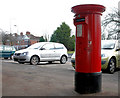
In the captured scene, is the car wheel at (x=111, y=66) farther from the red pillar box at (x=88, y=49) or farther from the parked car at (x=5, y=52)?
the parked car at (x=5, y=52)

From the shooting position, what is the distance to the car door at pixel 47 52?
13359 mm

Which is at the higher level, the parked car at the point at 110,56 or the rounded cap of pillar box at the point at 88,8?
the rounded cap of pillar box at the point at 88,8

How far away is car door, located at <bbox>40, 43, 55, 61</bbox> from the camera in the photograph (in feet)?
43.8

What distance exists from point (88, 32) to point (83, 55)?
60 cm

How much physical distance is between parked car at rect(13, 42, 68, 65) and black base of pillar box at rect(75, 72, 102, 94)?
836cm

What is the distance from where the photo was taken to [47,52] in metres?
13.6

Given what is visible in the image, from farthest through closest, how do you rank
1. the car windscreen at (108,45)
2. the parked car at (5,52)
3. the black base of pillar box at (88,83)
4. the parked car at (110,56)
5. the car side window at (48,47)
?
the parked car at (5,52) → the car side window at (48,47) → the car windscreen at (108,45) → the parked car at (110,56) → the black base of pillar box at (88,83)

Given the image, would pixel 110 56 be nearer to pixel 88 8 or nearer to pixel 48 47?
pixel 88 8

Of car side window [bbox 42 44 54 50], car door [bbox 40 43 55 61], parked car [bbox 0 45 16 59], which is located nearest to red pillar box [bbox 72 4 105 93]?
car door [bbox 40 43 55 61]

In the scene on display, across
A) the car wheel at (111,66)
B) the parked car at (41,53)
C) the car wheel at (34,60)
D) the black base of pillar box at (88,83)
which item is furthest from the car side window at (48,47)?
the black base of pillar box at (88,83)

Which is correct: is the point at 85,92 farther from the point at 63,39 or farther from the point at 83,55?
the point at 63,39

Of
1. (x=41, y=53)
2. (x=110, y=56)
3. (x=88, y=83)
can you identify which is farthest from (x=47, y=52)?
(x=88, y=83)

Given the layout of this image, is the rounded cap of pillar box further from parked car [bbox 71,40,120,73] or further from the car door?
the car door

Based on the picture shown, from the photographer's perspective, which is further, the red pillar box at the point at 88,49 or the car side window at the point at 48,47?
the car side window at the point at 48,47
